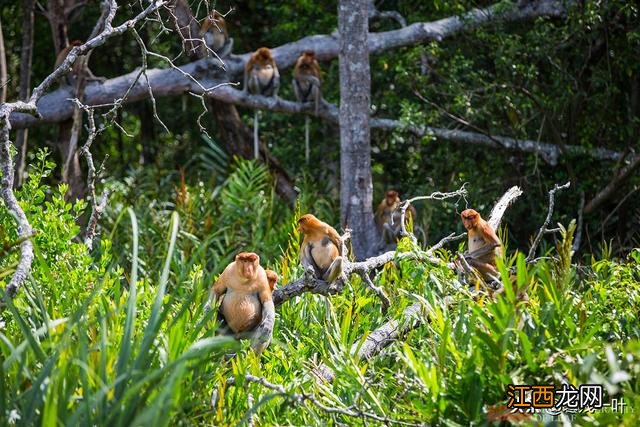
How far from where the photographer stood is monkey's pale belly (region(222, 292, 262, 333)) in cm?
541

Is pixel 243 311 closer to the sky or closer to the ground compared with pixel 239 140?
closer to the ground

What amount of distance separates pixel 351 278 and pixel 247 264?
174cm

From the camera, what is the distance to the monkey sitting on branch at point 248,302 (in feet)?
17.6

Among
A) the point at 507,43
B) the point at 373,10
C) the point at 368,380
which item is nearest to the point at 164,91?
the point at 373,10

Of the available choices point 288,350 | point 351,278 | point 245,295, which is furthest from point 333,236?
point 288,350

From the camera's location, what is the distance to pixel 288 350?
4.85m

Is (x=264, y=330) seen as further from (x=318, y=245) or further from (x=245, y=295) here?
(x=318, y=245)

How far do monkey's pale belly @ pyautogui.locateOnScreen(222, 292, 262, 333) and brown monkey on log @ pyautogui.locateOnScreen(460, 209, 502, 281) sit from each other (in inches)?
65.0

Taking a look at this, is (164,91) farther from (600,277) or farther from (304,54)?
(600,277)

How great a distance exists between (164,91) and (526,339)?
23.4 feet

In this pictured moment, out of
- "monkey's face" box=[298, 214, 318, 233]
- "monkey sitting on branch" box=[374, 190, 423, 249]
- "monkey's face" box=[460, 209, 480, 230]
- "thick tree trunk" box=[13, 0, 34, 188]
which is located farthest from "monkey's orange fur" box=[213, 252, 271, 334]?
"thick tree trunk" box=[13, 0, 34, 188]

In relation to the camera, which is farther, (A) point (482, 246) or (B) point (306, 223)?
(B) point (306, 223)

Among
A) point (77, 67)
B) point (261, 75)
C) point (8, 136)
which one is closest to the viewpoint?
point (8, 136)

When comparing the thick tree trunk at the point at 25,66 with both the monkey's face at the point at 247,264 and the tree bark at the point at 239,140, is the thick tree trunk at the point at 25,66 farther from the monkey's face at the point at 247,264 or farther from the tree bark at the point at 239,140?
the monkey's face at the point at 247,264
